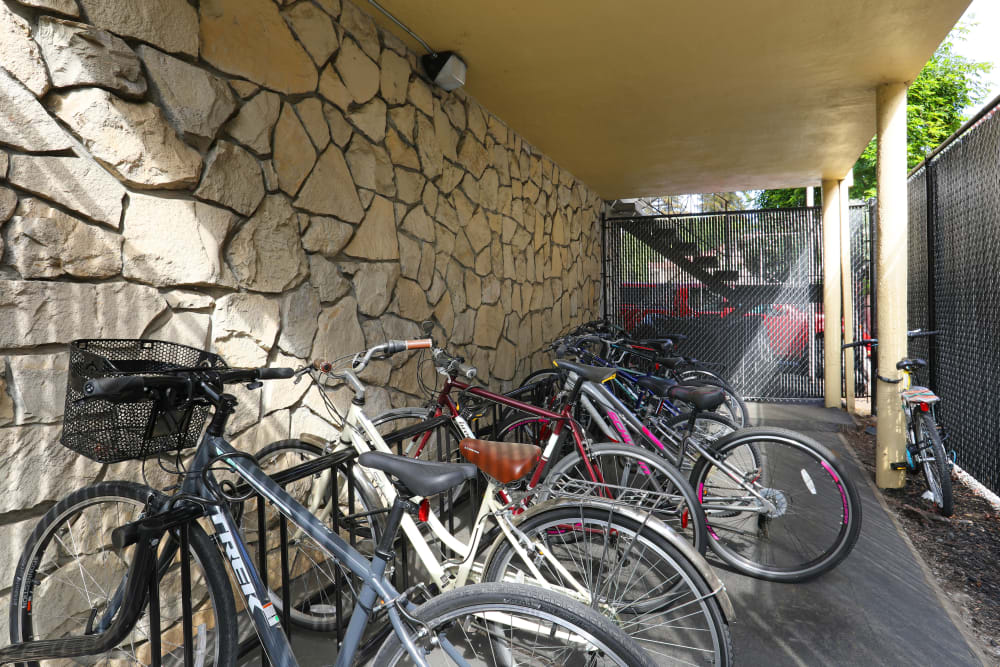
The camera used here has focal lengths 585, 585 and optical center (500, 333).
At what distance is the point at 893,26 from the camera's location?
3402mm

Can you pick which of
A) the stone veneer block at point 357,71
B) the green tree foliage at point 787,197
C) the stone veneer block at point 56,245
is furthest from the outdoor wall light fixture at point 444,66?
the green tree foliage at point 787,197

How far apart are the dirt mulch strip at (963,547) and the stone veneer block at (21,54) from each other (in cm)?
378

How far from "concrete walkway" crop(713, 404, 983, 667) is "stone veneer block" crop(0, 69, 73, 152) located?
9.54ft

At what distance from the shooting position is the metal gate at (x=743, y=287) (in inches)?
310

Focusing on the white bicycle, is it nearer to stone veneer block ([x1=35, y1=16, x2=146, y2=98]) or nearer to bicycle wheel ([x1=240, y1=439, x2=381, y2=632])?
bicycle wheel ([x1=240, y1=439, x2=381, y2=632])

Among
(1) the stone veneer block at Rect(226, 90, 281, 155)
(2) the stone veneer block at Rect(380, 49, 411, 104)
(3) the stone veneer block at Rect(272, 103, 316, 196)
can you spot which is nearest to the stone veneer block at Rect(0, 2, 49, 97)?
(1) the stone veneer block at Rect(226, 90, 281, 155)

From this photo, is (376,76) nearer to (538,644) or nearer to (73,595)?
(73,595)

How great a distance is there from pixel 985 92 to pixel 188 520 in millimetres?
17298

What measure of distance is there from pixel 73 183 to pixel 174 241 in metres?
0.36

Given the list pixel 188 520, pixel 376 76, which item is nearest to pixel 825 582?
pixel 188 520

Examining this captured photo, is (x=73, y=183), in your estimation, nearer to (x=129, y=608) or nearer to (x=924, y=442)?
(x=129, y=608)

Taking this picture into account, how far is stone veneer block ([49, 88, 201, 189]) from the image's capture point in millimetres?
1781

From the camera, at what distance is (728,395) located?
554 cm

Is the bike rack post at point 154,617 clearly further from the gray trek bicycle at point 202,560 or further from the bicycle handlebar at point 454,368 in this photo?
the bicycle handlebar at point 454,368
